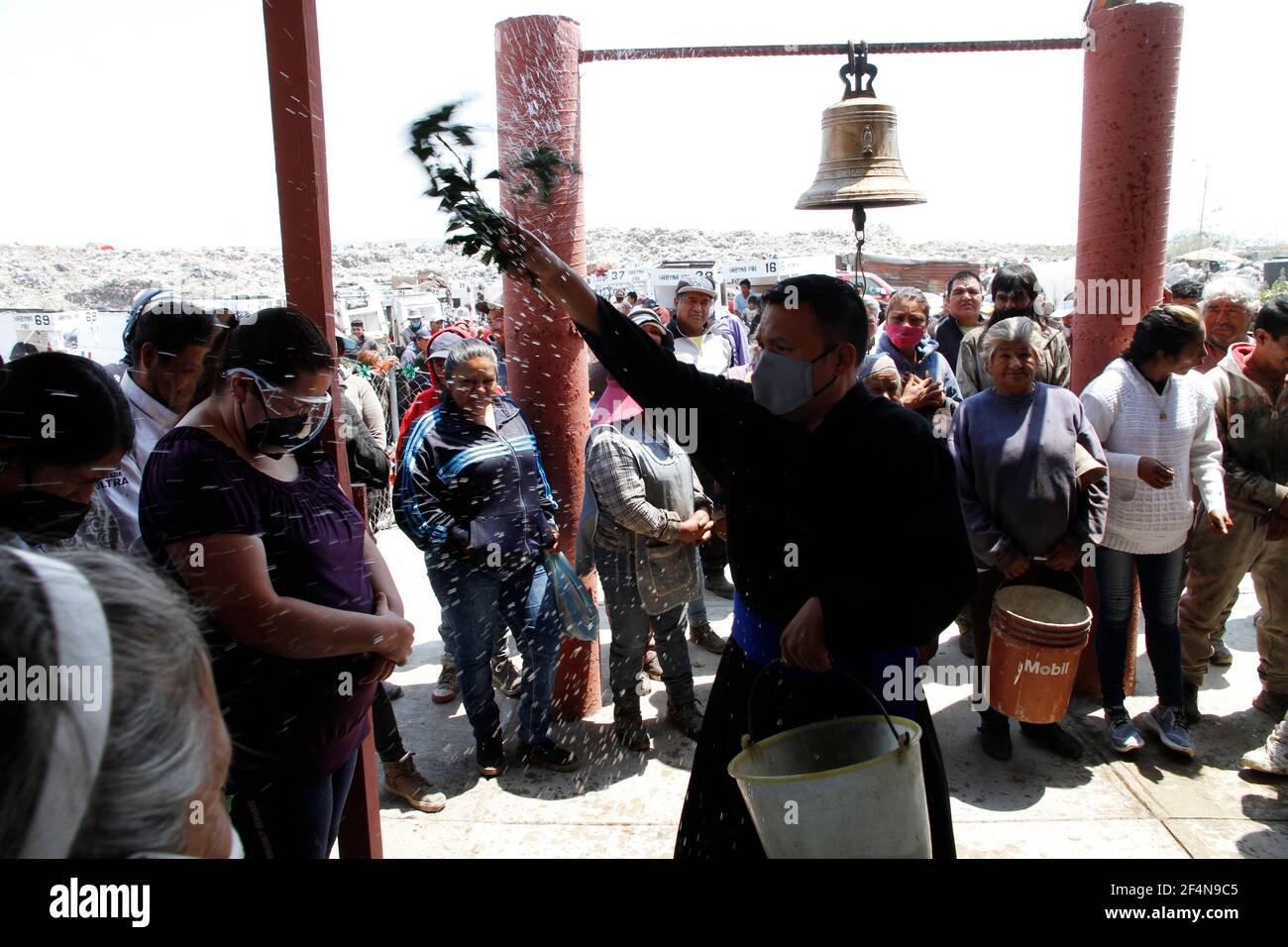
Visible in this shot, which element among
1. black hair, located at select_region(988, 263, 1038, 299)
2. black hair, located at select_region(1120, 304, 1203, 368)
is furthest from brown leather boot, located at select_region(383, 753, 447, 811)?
black hair, located at select_region(988, 263, 1038, 299)

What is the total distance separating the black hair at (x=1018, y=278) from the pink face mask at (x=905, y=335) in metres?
0.56

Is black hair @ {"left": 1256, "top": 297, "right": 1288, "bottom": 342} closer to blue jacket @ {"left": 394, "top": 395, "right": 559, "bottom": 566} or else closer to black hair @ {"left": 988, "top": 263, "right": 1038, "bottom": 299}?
black hair @ {"left": 988, "top": 263, "right": 1038, "bottom": 299}

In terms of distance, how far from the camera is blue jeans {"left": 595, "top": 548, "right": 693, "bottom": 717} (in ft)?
12.9

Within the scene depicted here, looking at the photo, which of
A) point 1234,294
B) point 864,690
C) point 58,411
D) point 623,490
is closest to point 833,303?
point 864,690

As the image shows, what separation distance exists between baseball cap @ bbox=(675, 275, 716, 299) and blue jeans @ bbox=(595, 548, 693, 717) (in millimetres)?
1995

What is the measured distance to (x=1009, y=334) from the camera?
12.2 feet

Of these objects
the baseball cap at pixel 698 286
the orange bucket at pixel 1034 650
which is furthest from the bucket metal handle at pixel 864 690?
the baseball cap at pixel 698 286

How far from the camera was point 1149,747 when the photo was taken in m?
3.90

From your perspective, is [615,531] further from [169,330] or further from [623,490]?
[169,330]

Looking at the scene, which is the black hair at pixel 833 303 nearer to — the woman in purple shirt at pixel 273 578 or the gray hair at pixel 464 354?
the woman in purple shirt at pixel 273 578

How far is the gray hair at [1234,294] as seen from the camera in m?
4.65
